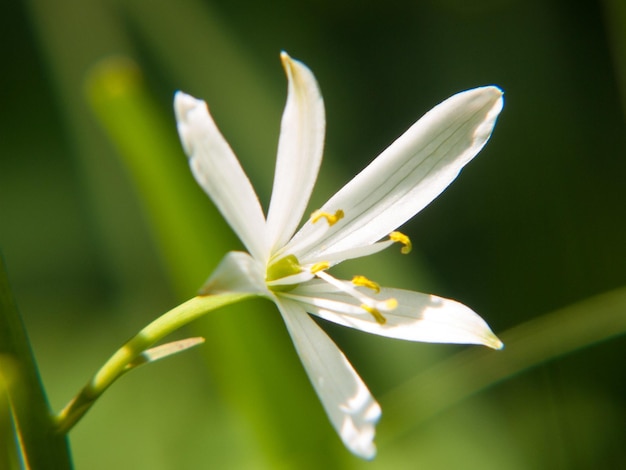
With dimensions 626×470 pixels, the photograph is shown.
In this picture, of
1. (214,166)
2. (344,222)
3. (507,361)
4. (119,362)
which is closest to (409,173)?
(344,222)

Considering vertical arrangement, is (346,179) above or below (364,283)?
above

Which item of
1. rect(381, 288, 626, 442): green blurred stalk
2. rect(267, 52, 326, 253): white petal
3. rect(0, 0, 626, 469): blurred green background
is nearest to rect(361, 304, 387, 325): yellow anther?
rect(267, 52, 326, 253): white petal

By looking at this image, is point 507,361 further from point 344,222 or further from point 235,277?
point 235,277

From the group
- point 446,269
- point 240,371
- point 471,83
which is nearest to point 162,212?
point 240,371

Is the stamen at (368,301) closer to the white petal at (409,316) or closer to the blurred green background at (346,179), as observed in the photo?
the white petal at (409,316)

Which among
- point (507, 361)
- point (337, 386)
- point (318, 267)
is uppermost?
point (318, 267)

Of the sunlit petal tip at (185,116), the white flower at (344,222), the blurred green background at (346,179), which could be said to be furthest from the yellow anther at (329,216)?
the blurred green background at (346,179)

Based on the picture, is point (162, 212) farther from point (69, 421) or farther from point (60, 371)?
point (60, 371)
